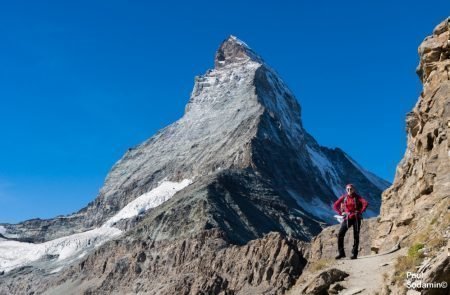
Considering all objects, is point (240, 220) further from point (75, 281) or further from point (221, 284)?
point (221, 284)

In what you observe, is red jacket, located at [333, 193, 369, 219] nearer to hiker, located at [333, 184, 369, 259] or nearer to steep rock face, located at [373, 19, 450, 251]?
hiker, located at [333, 184, 369, 259]

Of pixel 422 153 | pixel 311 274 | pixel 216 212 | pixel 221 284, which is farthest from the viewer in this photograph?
pixel 216 212

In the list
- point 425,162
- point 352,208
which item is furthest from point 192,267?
point 352,208

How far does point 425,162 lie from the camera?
78.1 ft

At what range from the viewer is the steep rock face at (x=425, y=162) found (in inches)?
856

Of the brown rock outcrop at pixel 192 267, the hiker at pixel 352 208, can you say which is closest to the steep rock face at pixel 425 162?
the hiker at pixel 352 208

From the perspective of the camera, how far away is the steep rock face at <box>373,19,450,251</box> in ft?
71.3

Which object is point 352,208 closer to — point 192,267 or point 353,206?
point 353,206

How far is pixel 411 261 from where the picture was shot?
15.5m

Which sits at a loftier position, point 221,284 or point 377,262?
point 221,284

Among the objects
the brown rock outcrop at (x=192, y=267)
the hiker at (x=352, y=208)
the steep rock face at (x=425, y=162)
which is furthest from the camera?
the brown rock outcrop at (x=192, y=267)

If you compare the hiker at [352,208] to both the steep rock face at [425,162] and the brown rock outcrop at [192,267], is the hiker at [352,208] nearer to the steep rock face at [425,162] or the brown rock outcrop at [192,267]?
the steep rock face at [425,162]

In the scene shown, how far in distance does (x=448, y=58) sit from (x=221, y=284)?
111 m

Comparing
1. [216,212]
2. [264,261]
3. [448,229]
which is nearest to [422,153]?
[448,229]
